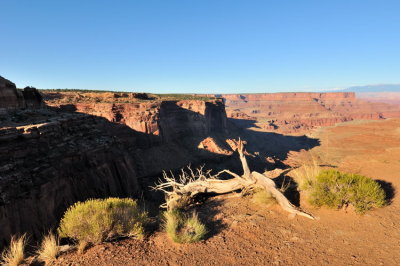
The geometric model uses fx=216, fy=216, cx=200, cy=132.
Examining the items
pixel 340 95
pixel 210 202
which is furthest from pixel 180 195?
pixel 340 95

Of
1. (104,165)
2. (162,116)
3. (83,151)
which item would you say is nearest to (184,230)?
(83,151)

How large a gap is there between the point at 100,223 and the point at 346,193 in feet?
25.6

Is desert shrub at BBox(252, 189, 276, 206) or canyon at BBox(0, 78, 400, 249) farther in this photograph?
canyon at BBox(0, 78, 400, 249)

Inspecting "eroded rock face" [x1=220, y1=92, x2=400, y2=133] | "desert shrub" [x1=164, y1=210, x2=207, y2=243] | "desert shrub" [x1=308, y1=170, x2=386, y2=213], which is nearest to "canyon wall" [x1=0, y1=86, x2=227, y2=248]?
"desert shrub" [x1=164, y1=210, x2=207, y2=243]

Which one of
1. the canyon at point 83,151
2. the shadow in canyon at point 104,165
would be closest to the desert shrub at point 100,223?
the shadow in canyon at point 104,165

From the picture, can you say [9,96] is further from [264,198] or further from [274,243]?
[274,243]

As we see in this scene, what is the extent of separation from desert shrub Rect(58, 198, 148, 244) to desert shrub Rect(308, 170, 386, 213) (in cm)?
602

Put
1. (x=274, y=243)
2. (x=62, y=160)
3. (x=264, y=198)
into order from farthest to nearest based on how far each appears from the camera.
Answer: (x=62, y=160), (x=264, y=198), (x=274, y=243)

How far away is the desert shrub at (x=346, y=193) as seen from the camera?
7.04 meters

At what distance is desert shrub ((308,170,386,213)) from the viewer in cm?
704

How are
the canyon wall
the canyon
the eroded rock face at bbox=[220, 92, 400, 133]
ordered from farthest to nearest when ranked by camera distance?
the eroded rock face at bbox=[220, 92, 400, 133] → the canyon → the canyon wall

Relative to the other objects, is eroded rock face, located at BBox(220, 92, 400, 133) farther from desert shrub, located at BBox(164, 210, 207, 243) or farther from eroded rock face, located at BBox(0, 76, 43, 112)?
desert shrub, located at BBox(164, 210, 207, 243)

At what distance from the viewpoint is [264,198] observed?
8328 mm

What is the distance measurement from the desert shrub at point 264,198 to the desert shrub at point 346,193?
4.38ft
